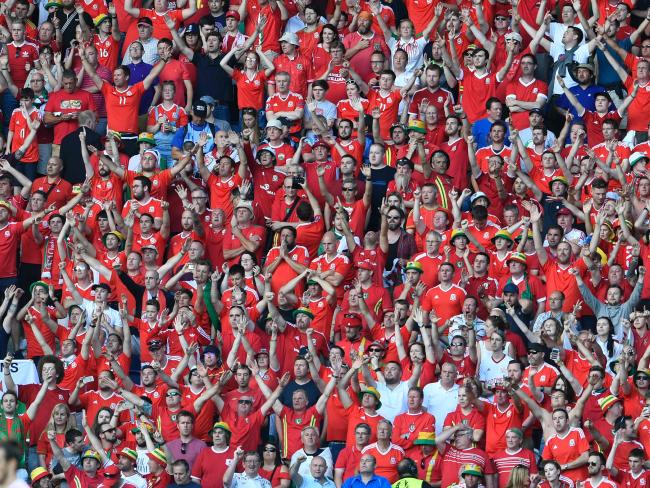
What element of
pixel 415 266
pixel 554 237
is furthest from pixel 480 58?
pixel 415 266

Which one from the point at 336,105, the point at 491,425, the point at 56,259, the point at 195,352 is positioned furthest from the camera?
the point at 336,105

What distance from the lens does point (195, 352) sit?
2019 cm

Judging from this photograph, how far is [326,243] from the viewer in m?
20.9

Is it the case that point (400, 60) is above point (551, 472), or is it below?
above

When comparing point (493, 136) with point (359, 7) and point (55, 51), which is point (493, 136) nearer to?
point (359, 7)

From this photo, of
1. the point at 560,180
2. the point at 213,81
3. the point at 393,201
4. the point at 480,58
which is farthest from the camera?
the point at 213,81

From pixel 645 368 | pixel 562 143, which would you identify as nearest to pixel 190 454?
pixel 645 368

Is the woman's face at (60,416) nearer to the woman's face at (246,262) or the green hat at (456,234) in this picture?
the woman's face at (246,262)

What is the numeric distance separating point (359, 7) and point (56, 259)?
17.4ft

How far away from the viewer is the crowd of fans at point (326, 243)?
18.9 meters

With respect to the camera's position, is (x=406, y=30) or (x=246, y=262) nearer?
(x=246, y=262)

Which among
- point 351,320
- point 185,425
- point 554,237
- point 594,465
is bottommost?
point 185,425

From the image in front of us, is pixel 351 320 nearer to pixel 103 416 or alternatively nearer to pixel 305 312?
pixel 305 312

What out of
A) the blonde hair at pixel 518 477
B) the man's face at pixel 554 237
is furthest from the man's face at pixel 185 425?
the man's face at pixel 554 237
